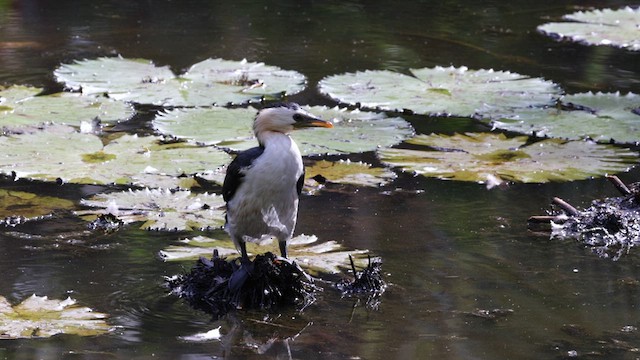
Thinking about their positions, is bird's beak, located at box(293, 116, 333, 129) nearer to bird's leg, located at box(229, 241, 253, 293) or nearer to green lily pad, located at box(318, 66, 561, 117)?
bird's leg, located at box(229, 241, 253, 293)

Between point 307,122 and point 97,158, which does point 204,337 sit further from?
point 97,158

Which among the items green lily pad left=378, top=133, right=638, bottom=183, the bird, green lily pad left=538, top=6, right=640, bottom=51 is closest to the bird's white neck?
the bird

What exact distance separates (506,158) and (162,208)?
2.05 meters

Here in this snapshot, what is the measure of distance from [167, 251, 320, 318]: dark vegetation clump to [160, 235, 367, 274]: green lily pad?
0.23 meters

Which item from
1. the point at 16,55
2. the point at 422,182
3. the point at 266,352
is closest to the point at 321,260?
the point at 266,352

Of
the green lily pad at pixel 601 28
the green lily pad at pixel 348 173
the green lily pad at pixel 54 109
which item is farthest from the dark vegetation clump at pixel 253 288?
the green lily pad at pixel 601 28

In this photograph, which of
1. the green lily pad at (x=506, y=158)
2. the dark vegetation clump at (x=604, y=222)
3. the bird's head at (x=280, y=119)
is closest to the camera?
the bird's head at (x=280, y=119)

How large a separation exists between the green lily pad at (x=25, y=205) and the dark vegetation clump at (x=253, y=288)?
3.90 feet

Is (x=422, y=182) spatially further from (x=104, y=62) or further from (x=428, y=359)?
(x=104, y=62)

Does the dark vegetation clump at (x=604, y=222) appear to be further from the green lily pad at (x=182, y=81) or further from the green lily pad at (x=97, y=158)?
the green lily pad at (x=182, y=81)

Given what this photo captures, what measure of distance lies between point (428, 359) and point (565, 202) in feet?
6.29

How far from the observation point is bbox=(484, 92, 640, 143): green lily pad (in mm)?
6562

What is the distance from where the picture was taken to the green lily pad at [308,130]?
627 cm

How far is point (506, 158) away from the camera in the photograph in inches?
243
